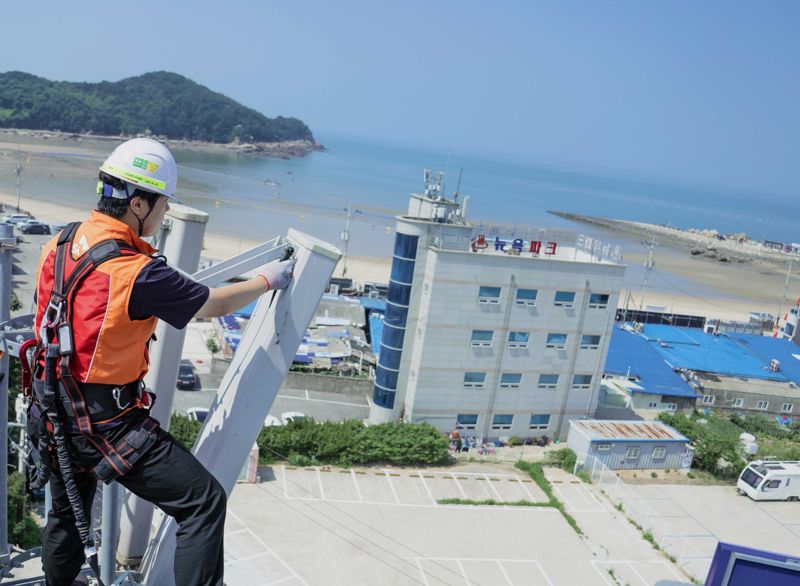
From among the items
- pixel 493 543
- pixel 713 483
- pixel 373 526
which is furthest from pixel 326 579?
pixel 713 483

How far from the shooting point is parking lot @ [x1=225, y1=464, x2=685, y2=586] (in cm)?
1639

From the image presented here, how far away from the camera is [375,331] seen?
36469mm

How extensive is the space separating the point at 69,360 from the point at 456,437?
23002 mm

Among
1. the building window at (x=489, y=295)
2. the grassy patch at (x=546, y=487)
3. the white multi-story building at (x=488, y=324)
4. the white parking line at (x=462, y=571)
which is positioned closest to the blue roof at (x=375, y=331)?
the white multi-story building at (x=488, y=324)

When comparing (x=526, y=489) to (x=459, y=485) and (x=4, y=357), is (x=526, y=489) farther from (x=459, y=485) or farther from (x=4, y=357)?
(x=4, y=357)

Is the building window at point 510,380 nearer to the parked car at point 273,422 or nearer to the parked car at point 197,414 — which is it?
the parked car at point 273,422

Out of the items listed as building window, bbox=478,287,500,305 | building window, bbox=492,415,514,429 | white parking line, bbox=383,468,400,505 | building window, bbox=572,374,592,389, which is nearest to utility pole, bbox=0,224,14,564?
white parking line, bbox=383,468,400,505

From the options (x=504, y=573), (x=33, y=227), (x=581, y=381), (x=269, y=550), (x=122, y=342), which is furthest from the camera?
(x=33, y=227)

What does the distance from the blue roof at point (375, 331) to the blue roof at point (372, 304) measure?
1576mm

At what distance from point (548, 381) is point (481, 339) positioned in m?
3.44

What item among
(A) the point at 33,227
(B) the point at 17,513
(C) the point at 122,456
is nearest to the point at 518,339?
(B) the point at 17,513

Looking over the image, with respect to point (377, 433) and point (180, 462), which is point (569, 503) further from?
point (180, 462)

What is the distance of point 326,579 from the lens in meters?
15.8

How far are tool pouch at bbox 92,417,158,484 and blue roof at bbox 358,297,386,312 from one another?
37.3 metres
